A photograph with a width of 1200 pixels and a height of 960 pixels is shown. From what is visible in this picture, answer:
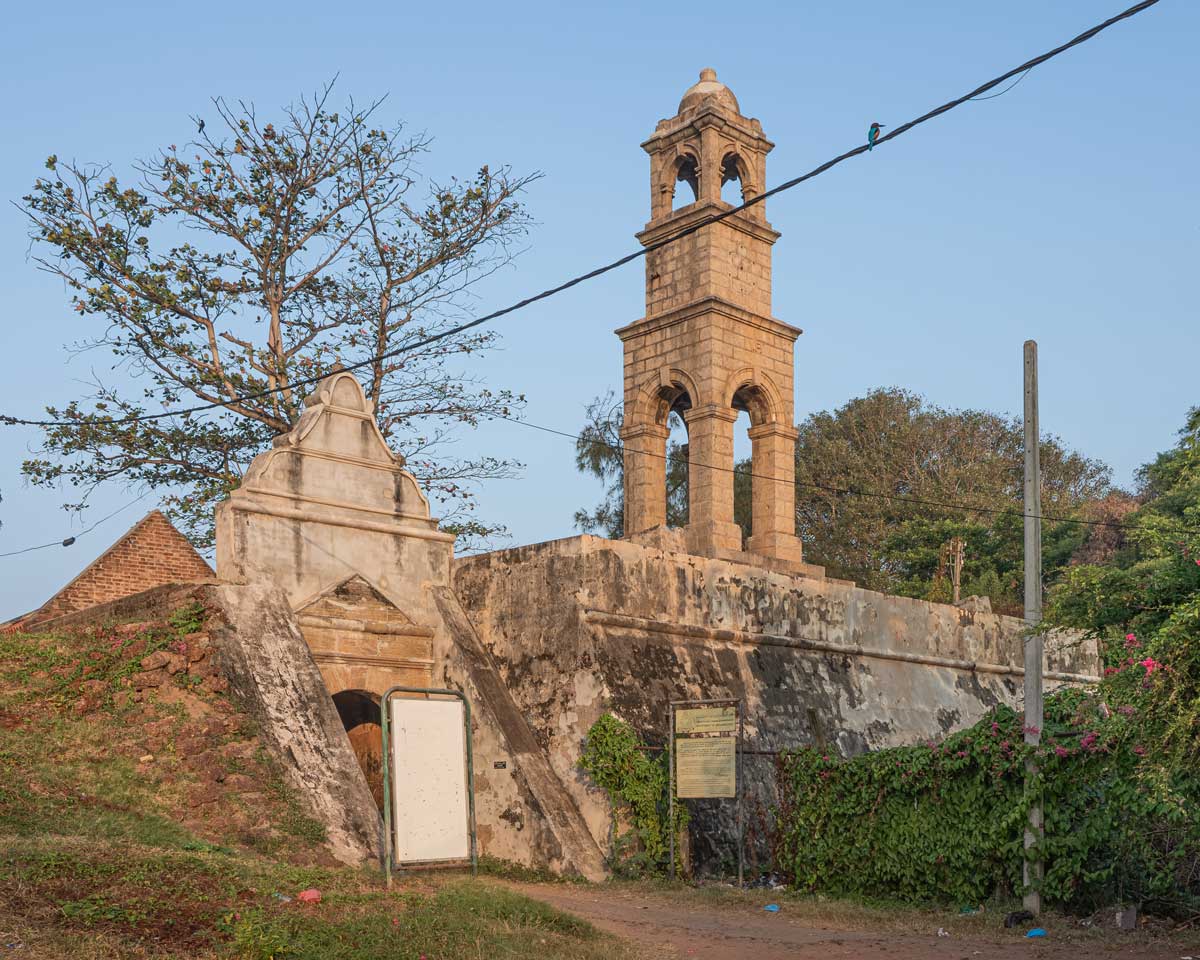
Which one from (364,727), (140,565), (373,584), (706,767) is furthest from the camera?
(140,565)

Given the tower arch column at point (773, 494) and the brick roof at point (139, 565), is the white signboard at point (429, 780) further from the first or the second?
the tower arch column at point (773, 494)

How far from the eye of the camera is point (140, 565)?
66.0 ft

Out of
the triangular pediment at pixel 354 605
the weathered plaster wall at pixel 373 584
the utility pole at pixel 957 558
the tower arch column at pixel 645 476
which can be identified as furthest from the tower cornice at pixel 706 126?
the utility pole at pixel 957 558

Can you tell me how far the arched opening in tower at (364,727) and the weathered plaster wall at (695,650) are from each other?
183cm

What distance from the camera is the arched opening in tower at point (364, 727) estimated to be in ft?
51.5

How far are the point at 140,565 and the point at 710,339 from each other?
373 inches

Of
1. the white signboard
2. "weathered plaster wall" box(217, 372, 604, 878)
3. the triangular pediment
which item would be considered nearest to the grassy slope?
the white signboard

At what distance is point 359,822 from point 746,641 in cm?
601

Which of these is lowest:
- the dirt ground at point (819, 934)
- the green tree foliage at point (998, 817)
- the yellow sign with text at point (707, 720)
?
the dirt ground at point (819, 934)

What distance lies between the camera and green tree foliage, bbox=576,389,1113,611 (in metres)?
36.5

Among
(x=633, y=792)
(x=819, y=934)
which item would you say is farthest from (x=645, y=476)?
(x=819, y=934)

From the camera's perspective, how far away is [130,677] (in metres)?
12.7

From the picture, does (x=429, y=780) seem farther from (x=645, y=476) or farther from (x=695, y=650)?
(x=645, y=476)

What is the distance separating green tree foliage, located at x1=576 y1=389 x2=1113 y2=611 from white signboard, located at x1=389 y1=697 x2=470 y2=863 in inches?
958
